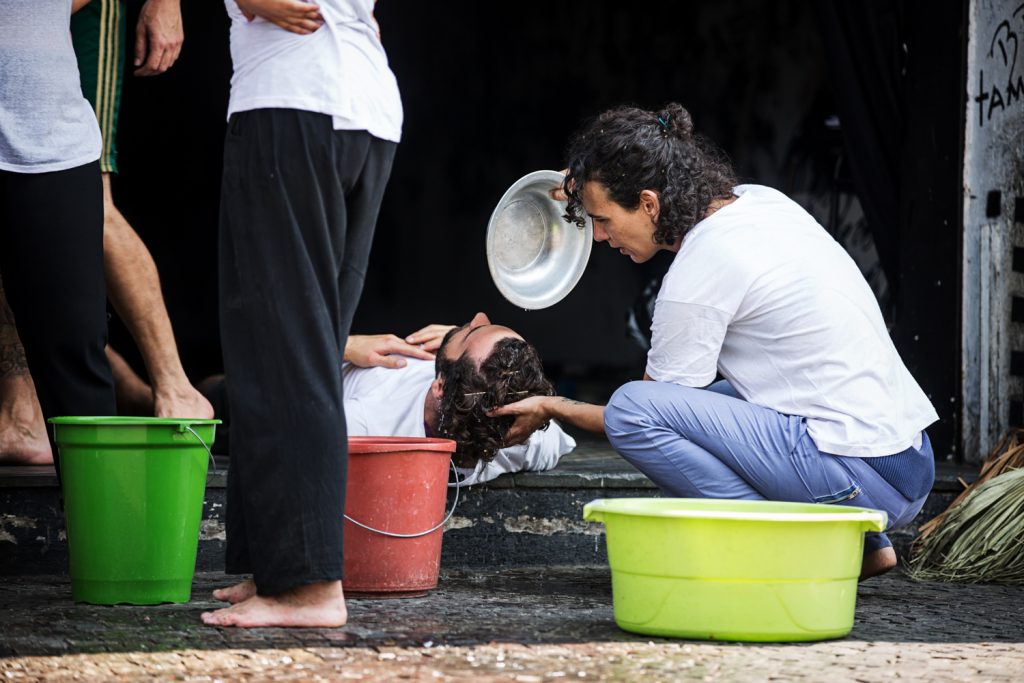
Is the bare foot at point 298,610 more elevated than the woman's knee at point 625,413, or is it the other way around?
the woman's knee at point 625,413

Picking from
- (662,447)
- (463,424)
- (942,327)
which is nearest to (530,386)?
(463,424)

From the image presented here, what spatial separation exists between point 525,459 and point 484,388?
0.33 meters

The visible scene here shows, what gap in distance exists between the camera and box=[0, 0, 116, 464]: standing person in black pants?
3.03 meters

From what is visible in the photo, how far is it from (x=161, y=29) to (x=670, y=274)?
1.78m

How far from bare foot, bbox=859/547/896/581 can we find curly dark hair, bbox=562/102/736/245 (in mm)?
938

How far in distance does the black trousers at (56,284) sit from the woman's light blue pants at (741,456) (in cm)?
127

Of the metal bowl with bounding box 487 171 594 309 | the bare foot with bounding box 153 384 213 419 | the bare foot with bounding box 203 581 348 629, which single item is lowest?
the bare foot with bounding box 203 581 348 629

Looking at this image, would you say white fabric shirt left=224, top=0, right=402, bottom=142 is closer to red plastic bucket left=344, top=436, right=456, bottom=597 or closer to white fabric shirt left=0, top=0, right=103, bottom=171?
white fabric shirt left=0, top=0, right=103, bottom=171

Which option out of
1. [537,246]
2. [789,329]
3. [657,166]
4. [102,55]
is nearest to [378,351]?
[537,246]

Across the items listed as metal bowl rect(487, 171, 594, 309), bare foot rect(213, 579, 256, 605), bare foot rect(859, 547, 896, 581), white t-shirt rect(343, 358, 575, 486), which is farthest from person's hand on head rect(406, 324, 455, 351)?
bare foot rect(859, 547, 896, 581)

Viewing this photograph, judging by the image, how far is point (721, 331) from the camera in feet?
9.57

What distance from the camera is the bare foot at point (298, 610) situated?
2529mm

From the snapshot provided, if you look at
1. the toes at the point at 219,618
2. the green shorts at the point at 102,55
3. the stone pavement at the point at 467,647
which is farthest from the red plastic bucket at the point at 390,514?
the green shorts at the point at 102,55

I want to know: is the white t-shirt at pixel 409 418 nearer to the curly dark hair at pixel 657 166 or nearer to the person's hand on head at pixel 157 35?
the curly dark hair at pixel 657 166
